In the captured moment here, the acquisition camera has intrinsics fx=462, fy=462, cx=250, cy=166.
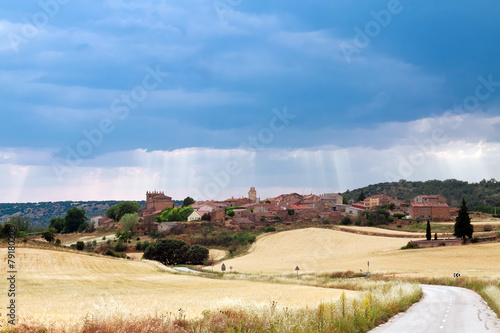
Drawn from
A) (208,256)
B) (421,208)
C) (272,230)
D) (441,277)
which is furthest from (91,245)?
(421,208)

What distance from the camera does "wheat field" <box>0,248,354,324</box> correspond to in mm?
26391

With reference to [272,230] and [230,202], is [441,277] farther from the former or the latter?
[230,202]

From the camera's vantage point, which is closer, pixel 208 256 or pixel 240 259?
pixel 240 259

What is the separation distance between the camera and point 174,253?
96750 millimetres

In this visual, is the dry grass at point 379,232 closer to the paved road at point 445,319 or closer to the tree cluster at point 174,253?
the tree cluster at point 174,253

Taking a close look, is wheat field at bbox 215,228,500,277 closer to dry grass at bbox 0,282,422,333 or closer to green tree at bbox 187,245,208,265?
green tree at bbox 187,245,208,265

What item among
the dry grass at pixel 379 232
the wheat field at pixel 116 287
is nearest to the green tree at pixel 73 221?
the dry grass at pixel 379 232

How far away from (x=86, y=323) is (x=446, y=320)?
15.8 metres

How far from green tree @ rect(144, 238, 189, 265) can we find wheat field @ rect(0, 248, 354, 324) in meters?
30.4

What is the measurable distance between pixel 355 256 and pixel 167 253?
38.6 m

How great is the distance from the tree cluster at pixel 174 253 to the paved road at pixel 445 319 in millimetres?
72098

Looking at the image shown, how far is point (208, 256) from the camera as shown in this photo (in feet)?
320

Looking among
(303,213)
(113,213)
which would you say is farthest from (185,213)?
(113,213)

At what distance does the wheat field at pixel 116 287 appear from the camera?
26.4m
